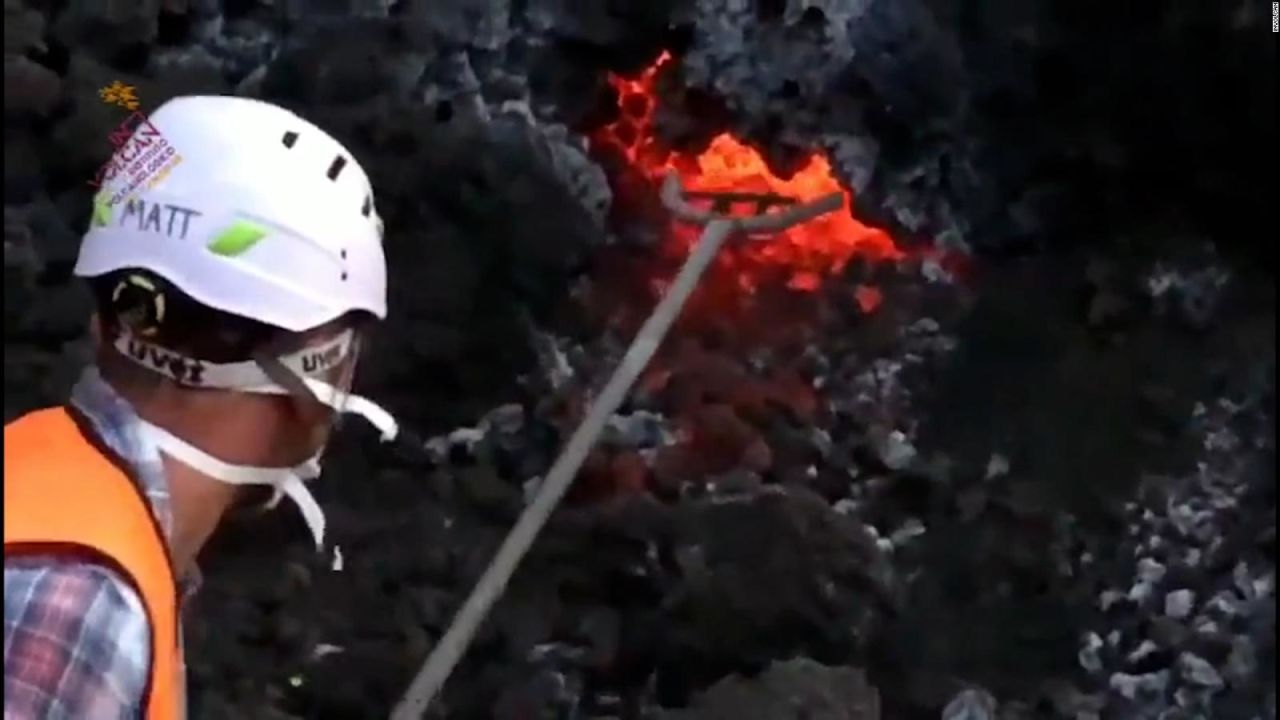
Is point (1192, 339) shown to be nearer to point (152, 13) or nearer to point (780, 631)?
point (780, 631)

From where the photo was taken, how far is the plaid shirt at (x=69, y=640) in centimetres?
67

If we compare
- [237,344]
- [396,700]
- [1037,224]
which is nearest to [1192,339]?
[1037,224]

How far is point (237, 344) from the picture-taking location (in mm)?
810

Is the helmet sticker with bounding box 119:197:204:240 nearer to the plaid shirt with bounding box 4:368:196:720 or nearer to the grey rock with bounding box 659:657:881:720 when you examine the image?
the plaid shirt with bounding box 4:368:196:720

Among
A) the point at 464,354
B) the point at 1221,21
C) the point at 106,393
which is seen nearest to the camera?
the point at 106,393

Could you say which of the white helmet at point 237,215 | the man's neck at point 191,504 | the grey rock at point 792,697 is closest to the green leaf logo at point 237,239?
the white helmet at point 237,215

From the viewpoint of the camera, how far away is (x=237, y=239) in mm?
808

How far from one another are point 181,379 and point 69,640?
166 millimetres

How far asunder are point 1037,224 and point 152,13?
744 mm

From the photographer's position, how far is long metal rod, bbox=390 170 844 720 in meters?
1.10

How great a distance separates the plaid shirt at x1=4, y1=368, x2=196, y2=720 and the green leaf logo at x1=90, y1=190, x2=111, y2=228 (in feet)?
0.72

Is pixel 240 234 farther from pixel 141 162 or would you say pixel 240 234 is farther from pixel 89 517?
pixel 89 517

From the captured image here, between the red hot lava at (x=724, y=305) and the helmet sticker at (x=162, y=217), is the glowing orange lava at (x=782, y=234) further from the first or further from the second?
the helmet sticker at (x=162, y=217)

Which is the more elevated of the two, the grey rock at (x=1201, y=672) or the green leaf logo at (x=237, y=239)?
the green leaf logo at (x=237, y=239)
